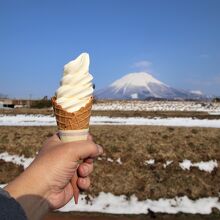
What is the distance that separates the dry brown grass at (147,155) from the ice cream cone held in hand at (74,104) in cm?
1079

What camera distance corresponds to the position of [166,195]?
44.3 ft

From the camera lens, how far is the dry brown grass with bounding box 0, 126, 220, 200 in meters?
13.9

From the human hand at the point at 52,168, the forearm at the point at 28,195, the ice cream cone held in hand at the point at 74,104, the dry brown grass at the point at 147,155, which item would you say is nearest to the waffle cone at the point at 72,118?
the ice cream cone held in hand at the point at 74,104

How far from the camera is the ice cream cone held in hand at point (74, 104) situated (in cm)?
295

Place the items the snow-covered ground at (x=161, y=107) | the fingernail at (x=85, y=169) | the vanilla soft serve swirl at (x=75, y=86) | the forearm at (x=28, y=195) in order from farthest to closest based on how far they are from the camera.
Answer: the snow-covered ground at (x=161, y=107), the vanilla soft serve swirl at (x=75, y=86), the fingernail at (x=85, y=169), the forearm at (x=28, y=195)

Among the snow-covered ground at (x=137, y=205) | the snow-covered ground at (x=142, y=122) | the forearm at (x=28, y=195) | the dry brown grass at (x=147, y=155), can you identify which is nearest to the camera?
the forearm at (x=28, y=195)

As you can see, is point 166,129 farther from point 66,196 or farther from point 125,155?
point 66,196

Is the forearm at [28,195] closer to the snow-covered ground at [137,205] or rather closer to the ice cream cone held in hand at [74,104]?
the ice cream cone held in hand at [74,104]

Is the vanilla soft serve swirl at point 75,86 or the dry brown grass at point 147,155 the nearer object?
the vanilla soft serve swirl at point 75,86

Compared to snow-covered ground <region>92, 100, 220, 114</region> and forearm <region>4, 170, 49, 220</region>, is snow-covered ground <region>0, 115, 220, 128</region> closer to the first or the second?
snow-covered ground <region>92, 100, 220, 114</region>

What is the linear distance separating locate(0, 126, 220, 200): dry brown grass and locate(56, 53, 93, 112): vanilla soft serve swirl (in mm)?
10749

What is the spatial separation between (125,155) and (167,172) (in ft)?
6.73

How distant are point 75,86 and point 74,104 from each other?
0.16 metres

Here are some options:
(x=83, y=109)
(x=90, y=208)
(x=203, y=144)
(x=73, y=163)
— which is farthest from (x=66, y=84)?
(x=203, y=144)
